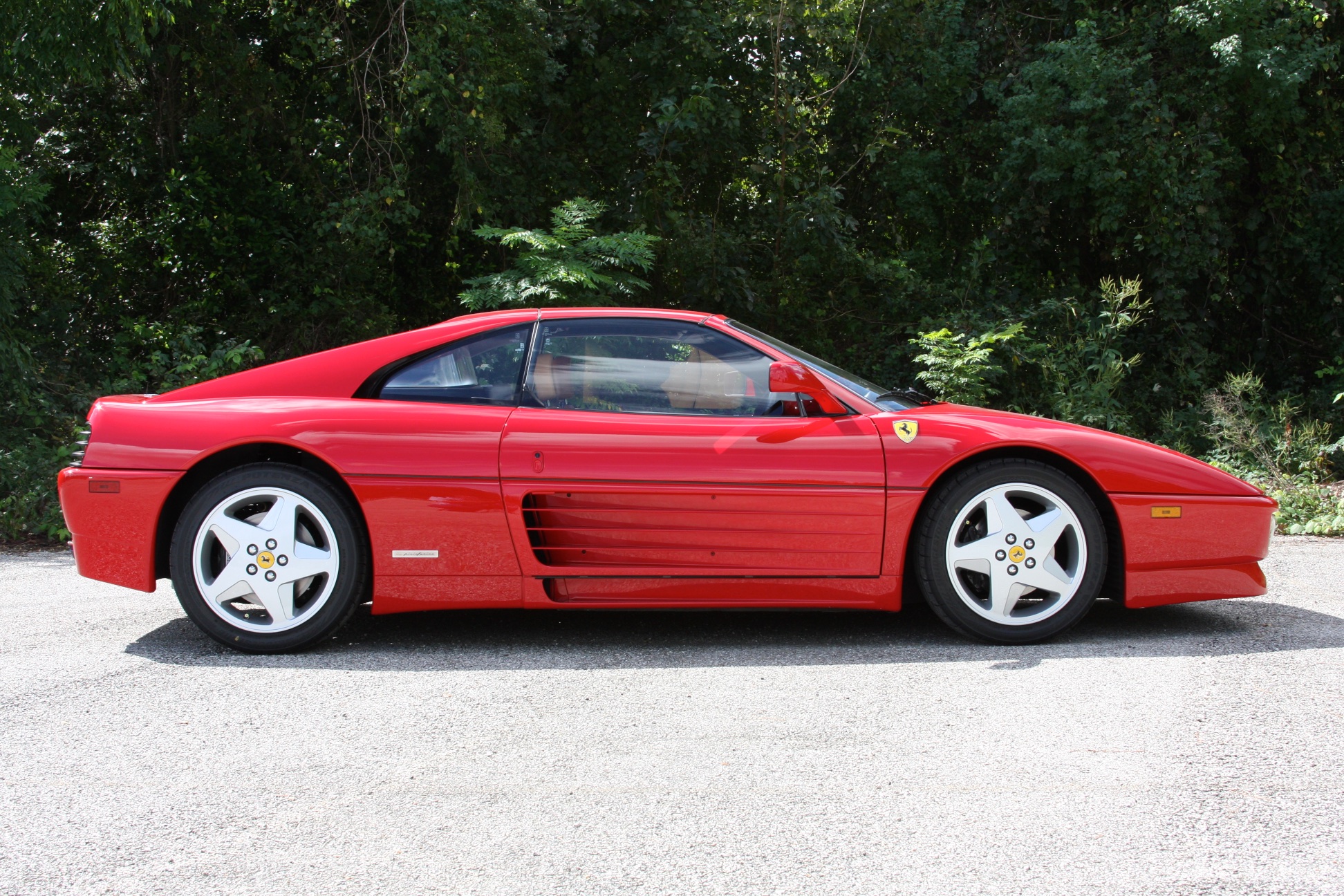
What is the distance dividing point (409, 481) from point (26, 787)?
4.96ft

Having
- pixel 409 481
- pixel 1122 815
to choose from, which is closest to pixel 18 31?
pixel 409 481

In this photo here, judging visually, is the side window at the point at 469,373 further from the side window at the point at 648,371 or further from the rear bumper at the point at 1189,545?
the rear bumper at the point at 1189,545

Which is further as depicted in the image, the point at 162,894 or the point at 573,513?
the point at 573,513

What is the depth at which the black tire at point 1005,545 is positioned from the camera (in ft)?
12.4

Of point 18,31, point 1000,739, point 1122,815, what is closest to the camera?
point 1122,815

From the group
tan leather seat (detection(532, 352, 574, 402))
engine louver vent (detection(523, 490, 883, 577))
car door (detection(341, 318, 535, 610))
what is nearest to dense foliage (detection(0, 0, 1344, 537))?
tan leather seat (detection(532, 352, 574, 402))

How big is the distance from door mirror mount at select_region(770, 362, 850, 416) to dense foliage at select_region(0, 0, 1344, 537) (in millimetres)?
5009

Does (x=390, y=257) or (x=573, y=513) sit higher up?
(x=390, y=257)

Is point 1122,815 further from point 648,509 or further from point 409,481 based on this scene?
point 409,481

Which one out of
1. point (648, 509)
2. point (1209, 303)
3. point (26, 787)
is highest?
point (1209, 303)

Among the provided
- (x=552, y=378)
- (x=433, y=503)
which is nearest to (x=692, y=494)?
(x=552, y=378)

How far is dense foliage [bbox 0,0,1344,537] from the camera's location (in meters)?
9.44

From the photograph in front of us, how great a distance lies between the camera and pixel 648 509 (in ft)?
12.3

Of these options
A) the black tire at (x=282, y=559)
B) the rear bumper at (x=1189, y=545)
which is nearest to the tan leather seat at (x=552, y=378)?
the black tire at (x=282, y=559)
